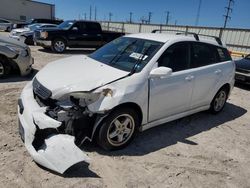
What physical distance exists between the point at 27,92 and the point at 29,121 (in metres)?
0.76

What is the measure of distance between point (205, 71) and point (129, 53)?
1558mm

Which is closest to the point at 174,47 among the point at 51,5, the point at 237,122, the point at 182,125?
the point at 182,125

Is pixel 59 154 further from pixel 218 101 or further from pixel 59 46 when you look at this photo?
pixel 59 46

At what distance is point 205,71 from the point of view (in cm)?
478

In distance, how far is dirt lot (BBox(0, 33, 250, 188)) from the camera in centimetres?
301

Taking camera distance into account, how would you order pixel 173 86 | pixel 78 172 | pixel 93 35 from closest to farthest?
1. pixel 78 172
2. pixel 173 86
3. pixel 93 35

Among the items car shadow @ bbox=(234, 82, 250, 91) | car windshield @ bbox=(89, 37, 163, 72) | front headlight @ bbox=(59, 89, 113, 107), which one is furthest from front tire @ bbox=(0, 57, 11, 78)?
car shadow @ bbox=(234, 82, 250, 91)

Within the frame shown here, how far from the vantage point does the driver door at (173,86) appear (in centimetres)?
388

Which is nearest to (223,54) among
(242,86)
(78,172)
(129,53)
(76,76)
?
(129,53)

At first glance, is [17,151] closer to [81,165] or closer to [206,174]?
[81,165]

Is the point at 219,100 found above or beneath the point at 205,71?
beneath

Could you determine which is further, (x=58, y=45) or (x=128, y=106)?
(x=58, y=45)

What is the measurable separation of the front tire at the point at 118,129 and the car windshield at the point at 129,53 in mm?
701

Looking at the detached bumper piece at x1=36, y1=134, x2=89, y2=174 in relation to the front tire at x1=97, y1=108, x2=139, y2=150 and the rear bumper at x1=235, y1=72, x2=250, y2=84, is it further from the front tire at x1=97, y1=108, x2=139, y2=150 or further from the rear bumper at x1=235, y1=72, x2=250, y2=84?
the rear bumper at x1=235, y1=72, x2=250, y2=84
